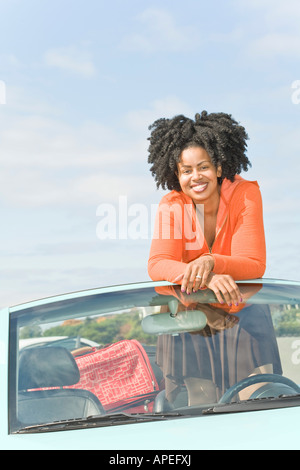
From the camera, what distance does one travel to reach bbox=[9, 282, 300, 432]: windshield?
113 inches

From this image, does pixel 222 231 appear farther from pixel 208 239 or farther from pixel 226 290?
pixel 226 290

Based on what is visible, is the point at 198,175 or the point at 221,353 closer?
the point at 221,353

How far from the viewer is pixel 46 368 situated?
292 cm

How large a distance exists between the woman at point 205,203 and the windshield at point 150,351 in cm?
27

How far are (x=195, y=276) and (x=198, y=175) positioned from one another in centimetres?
108

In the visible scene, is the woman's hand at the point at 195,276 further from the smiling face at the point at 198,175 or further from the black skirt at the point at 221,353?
the smiling face at the point at 198,175

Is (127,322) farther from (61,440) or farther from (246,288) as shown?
(61,440)

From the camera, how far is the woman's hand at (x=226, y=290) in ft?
10.8

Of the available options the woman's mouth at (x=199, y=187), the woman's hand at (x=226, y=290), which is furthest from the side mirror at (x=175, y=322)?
the woman's mouth at (x=199, y=187)

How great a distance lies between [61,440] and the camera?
7.79ft

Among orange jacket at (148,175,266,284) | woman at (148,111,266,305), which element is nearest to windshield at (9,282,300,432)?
woman at (148,111,266,305)

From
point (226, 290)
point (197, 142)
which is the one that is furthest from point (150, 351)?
point (197, 142)

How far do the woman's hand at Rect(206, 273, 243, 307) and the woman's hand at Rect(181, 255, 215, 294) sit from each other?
1.8 inches
